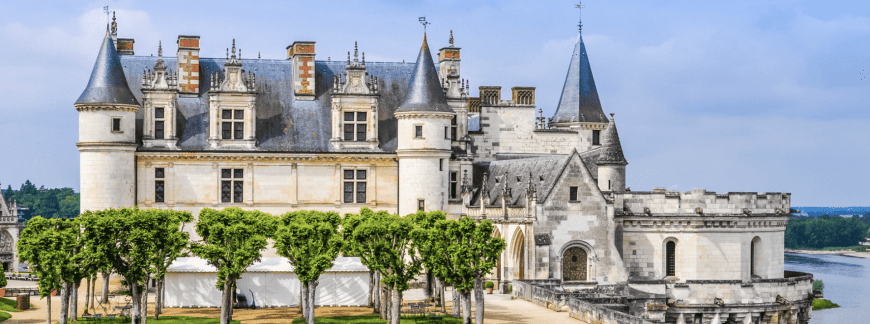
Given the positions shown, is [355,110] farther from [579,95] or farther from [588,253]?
[579,95]

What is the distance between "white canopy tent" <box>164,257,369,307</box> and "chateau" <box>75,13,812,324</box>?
25.5ft

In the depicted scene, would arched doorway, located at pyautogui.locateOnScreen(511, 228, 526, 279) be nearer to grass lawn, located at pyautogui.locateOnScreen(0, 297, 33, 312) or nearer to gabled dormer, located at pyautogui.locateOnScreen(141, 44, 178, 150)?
gabled dormer, located at pyautogui.locateOnScreen(141, 44, 178, 150)

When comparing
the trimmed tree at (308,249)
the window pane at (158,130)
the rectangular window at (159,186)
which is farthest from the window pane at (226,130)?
the trimmed tree at (308,249)

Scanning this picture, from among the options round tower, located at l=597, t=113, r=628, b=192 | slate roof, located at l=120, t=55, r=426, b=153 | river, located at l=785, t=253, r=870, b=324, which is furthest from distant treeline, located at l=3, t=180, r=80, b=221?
round tower, located at l=597, t=113, r=628, b=192

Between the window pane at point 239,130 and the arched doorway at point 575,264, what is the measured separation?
1629cm

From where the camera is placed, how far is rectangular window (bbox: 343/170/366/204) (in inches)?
2074

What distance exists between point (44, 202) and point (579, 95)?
115 meters

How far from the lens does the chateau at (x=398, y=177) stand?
48812 millimetres

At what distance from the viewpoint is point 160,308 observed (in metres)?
41.3

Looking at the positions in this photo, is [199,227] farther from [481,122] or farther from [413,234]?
[481,122]

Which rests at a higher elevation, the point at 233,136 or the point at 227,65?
the point at 227,65

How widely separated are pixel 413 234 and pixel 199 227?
769 cm

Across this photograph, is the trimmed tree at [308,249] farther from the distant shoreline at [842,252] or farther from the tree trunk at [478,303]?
the distant shoreline at [842,252]

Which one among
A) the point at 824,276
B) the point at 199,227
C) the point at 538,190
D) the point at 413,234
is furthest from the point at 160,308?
the point at 824,276
